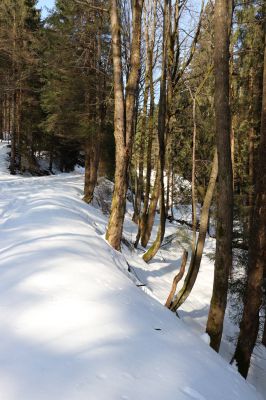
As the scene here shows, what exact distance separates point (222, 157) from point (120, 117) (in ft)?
9.34

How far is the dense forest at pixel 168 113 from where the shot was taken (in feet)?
22.6

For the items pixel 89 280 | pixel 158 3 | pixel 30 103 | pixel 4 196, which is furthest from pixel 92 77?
pixel 89 280

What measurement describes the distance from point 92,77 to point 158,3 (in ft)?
12.7

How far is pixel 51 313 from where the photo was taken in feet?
11.6

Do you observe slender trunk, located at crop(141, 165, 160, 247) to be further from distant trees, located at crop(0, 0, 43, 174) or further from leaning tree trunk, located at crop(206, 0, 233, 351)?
distant trees, located at crop(0, 0, 43, 174)

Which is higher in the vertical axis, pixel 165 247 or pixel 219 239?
pixel 219 239

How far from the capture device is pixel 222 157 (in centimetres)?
629

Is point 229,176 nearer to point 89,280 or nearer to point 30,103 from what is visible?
point 89,280

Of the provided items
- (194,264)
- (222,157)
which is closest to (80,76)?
(194,264)

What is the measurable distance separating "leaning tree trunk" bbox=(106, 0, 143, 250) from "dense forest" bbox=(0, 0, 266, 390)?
24 mm

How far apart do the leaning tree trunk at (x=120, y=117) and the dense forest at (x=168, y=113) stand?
0.08 ft

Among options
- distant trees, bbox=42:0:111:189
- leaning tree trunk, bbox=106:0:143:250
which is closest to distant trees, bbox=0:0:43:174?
distant trees, bbox=42:0:111:189

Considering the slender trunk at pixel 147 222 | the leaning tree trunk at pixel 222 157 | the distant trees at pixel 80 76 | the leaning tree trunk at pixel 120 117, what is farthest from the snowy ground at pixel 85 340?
the distant trees at pixel 80 76

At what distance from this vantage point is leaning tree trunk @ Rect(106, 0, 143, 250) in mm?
8195
